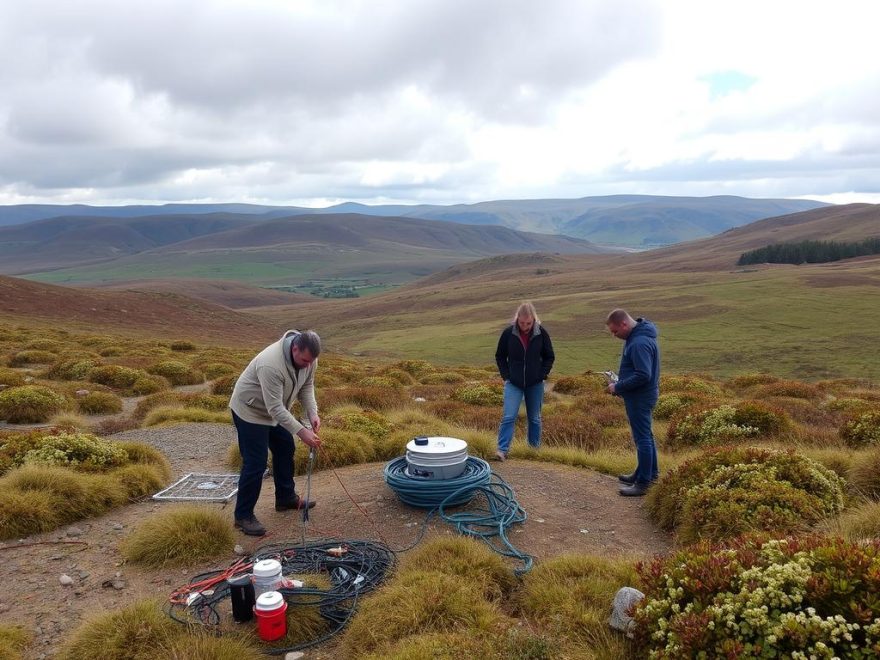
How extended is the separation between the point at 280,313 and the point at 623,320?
139456 mm

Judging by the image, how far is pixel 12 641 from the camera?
4.46 meters

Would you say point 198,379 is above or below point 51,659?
below

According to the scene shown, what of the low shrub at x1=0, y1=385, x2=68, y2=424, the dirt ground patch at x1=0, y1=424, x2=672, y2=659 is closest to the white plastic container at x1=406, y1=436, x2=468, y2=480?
the dirt ground patch at x1=0, y1=424, x2=672, y2=659

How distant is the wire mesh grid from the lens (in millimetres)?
7867

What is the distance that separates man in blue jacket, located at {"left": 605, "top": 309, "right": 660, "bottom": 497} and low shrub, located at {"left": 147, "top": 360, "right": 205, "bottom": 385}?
15.4 metres

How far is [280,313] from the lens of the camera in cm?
→ 14062

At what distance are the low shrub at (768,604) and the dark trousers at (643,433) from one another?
11.6 ft

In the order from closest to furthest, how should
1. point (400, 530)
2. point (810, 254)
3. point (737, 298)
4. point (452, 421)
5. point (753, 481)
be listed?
point (753, 481) → point (400, 530) → point (452, 421) → point (737, 298) → point (810, 254)

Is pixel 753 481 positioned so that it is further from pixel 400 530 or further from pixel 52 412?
pixel 52 412

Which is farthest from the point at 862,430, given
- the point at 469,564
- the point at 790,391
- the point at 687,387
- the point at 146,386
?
the point at 146,386

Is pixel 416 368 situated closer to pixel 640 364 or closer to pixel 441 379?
pixel 441 379

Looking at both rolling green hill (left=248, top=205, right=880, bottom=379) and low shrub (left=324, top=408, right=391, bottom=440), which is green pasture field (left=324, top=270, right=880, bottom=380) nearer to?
rolling green hill (left=248, top=205, right=880, bottom=379)

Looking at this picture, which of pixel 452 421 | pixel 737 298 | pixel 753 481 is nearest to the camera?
pixel 753 481

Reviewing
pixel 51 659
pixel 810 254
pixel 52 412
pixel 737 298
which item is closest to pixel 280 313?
pixel 737 298
